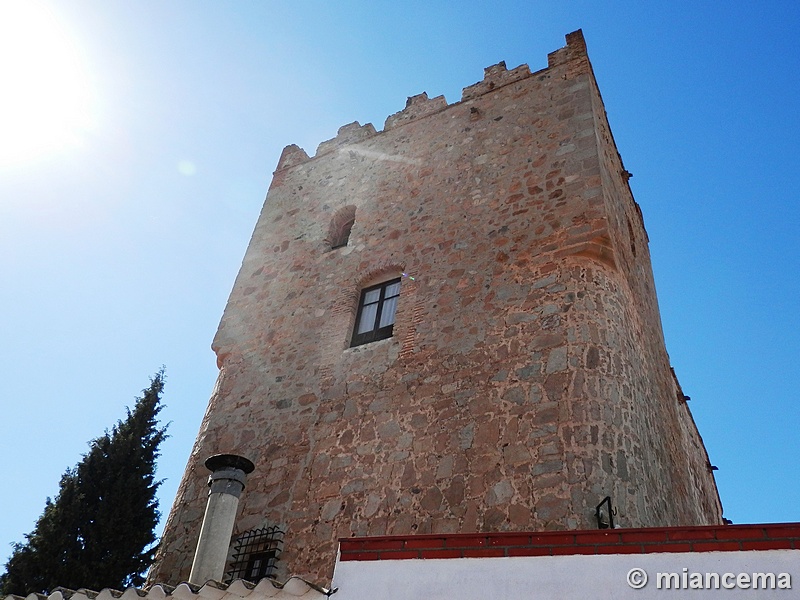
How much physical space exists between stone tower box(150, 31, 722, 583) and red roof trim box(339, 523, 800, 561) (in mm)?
1998

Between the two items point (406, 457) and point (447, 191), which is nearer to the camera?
point (406, 457)

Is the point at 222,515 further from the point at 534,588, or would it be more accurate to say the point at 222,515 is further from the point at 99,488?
the point at 99,488

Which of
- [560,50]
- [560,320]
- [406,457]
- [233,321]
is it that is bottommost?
[406,457]

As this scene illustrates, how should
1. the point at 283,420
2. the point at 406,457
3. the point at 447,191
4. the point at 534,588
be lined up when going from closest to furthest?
the point at 534,588 → the point at 406,457 → the point at 283,420 → the point at 447,191

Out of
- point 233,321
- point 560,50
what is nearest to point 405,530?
point 233,321

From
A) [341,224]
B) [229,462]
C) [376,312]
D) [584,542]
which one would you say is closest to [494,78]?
[341,224]

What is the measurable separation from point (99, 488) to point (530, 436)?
6.97 m

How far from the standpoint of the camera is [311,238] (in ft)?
36.6

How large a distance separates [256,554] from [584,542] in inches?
187

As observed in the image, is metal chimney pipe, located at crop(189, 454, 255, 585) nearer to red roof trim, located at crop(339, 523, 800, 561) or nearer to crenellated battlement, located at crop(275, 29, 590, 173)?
red roof trim, located at crop(339, 523, 800, 561)

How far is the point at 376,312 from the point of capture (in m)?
9.40

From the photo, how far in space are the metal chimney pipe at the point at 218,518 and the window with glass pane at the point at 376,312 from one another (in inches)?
97.3

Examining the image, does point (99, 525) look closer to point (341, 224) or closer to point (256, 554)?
point (256, 554)

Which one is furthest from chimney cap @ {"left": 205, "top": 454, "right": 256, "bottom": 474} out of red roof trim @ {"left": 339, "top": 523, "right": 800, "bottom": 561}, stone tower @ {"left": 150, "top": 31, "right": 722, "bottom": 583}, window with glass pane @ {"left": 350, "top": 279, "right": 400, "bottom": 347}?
red roof trim @ {"left": 339, "top": 523, "right": 800, "bottom": 561}
